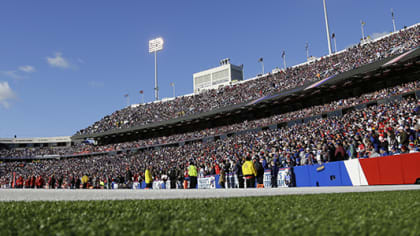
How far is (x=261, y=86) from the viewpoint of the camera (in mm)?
48062

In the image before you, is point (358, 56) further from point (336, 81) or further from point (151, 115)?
point (151, 115)

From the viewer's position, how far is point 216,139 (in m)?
43.4

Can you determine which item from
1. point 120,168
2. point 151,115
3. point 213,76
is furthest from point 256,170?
point 213,76

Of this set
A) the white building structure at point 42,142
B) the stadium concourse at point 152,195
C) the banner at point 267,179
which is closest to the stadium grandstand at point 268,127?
the banner at point 267,179

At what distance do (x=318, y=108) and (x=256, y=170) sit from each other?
2139 cm

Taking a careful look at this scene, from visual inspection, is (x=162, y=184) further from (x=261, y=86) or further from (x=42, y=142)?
(x=42, y=142)

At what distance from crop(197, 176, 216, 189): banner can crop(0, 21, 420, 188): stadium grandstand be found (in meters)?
0.47

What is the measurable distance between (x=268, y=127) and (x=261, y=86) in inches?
466

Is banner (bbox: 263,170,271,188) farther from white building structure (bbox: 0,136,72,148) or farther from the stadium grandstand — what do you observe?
white building structure (bbox: 0,136,72,148)

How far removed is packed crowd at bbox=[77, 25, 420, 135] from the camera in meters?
36.0

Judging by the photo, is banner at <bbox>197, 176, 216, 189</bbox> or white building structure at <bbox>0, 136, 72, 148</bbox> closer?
banner at <bbox>197, 176, 216, 189</bbox>

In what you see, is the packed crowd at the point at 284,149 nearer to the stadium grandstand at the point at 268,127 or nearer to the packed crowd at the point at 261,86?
the stadium grandstand at the point at 268,127

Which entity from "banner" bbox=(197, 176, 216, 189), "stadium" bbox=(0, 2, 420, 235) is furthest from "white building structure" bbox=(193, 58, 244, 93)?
"banner" bbox=(197, 176, 216, 189)

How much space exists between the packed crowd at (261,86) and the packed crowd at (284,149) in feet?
30.4
